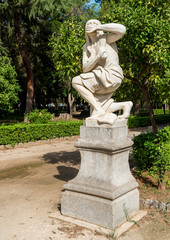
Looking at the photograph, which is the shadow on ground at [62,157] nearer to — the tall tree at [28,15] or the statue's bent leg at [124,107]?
the statue's bent leg at [124,107]

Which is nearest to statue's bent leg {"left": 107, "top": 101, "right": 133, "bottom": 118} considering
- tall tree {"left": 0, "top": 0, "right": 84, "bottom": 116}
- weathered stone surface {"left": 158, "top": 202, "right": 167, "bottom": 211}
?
weathered stone surface {"left": 158, "top": 202, "right": 167, "bottom": 211}

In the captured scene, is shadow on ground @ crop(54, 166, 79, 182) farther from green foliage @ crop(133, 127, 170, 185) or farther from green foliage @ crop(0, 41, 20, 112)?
green foliage @ crop(0, 41, 20, 112)

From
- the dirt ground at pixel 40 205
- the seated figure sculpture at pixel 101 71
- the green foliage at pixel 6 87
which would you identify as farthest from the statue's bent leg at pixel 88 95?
the green foliage at pixel 6 87

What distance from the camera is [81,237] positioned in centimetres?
376

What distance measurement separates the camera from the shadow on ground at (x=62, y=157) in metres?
9.22

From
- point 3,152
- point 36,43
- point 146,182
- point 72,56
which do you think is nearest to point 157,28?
point 72,56

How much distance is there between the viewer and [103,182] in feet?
13.6

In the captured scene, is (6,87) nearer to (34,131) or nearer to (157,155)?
(34,131)

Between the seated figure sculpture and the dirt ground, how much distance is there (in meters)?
1.96

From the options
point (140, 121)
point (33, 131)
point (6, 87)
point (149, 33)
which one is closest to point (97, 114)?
point (149, 33)

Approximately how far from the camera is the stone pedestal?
3979 millimetres

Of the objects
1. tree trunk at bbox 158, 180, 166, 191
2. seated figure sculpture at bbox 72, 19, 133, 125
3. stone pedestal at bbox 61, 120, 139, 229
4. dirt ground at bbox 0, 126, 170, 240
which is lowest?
dirt ground at bbox 0, 126, 170, 240

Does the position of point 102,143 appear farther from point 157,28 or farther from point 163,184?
point 157,28

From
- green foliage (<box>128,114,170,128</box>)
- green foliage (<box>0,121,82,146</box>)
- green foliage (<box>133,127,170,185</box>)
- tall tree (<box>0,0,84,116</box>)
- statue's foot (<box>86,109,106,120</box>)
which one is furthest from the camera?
green foliage (<box>128,114,170,128</box>)
